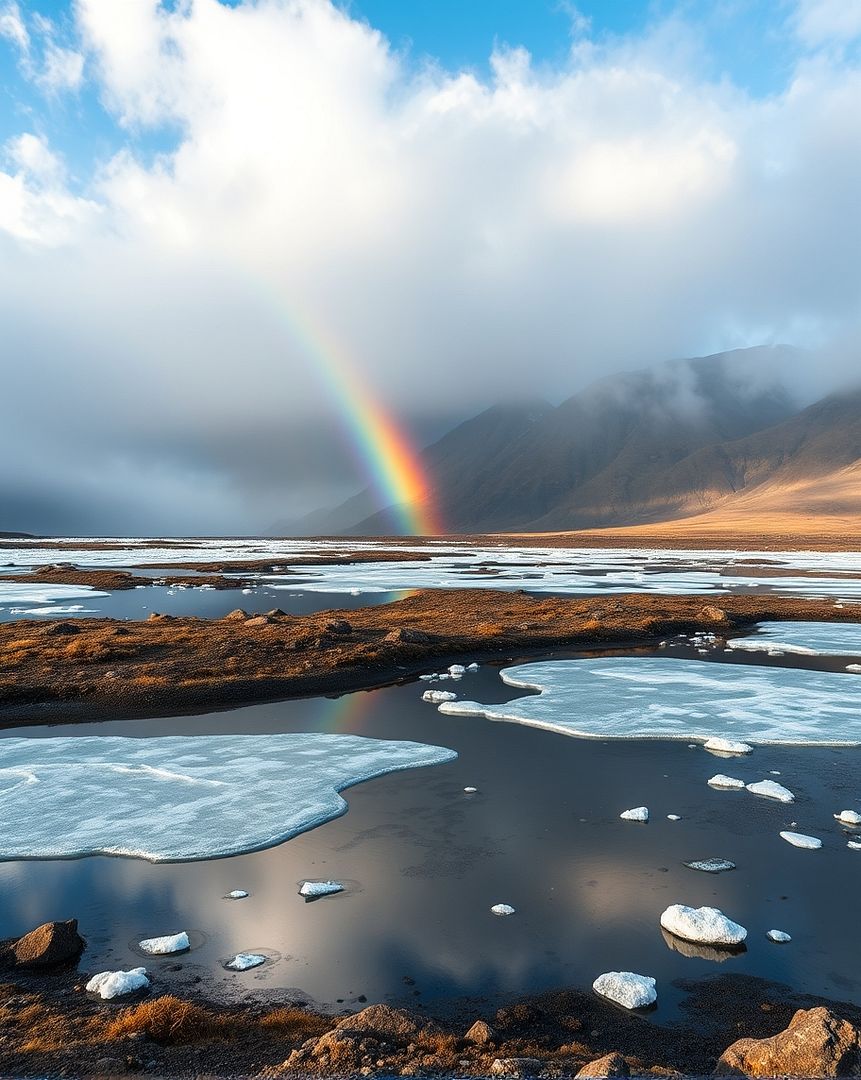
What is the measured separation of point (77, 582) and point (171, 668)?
45.8m

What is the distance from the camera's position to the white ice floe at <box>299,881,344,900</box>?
387 inches

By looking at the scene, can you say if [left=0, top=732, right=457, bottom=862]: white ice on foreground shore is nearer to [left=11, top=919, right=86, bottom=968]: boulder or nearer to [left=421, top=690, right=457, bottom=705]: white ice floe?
[left=11, top=919, right=86, bottom=968]: boulder

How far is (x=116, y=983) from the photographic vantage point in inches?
298

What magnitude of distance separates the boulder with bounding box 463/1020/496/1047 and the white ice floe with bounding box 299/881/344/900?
3.69 m

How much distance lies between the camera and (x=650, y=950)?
27.6ft

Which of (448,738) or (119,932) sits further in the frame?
(448,738)

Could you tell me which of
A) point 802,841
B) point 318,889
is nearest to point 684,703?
point 802,841

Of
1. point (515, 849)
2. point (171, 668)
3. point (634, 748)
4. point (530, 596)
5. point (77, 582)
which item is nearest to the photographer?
point (515, 849)

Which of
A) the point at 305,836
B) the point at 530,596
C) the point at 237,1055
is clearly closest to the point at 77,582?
the point at 530,596

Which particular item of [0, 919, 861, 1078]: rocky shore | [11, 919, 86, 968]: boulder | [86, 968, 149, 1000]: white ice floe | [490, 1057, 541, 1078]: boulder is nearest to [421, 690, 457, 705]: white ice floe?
[11, 919, 86, 968]: boulder

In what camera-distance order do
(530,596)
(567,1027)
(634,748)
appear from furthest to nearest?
(530,596), (634,748), (567,1027)

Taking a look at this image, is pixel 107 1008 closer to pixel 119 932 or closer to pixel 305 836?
pixel 119 932

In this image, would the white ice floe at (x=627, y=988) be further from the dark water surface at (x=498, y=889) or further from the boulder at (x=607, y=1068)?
the boulder at (x=607, y=1068)

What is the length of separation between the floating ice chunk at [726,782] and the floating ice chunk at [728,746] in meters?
2.00
